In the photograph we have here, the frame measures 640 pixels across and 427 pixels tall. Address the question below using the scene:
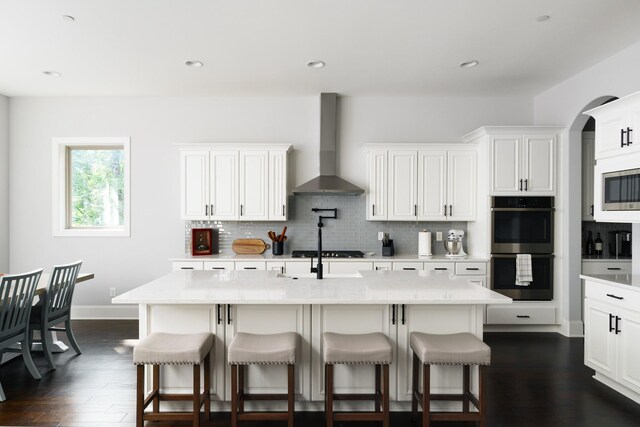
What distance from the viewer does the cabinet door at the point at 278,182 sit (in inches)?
192

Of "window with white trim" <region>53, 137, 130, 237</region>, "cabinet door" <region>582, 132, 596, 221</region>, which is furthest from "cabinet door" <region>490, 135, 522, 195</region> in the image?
"window with white trim" <region>53, 137, 130, 237</region>

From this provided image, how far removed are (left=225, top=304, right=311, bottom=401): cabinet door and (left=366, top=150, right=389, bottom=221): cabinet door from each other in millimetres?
2528

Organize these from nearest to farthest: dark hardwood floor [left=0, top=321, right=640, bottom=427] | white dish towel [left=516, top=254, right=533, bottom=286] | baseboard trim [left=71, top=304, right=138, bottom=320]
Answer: dark hardwood floor [left=0, top=321, right=640, bottom=427]
white dish towel [left=516, top=254, right=533, bottom=286]
baseboard trim [left=71, top=304, right=138, bottom=320]

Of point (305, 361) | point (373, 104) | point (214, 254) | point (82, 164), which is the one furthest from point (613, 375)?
point (82, 164)

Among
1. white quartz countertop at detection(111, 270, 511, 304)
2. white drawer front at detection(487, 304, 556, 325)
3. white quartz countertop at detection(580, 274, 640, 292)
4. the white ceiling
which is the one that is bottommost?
white drawer front at detection(487, 304, 556, 325)

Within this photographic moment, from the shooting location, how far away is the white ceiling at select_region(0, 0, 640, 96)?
115 inches

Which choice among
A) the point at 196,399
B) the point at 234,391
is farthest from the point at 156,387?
the point at 234,391

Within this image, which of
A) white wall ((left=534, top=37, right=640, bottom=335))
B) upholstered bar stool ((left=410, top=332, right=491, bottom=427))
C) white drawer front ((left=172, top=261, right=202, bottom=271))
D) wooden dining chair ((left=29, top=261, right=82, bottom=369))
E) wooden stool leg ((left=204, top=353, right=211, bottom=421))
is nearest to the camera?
upholstered bar stool ((left=410, top=332, right=491, bottom=427))

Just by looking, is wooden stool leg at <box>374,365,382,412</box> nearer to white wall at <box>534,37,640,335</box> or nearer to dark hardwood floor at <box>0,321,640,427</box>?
dark hardwood floor at <box>0,321,640,427</box>

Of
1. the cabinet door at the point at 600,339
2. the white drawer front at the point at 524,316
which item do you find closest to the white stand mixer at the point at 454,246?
the white drawer front at the point at 524,316

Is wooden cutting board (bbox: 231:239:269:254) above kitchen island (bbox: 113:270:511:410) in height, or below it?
above

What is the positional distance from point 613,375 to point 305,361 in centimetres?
242

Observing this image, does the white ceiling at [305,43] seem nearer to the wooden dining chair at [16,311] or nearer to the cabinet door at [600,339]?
the wooden dining chair at [16,311]

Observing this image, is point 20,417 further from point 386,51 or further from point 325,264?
point 386,51
